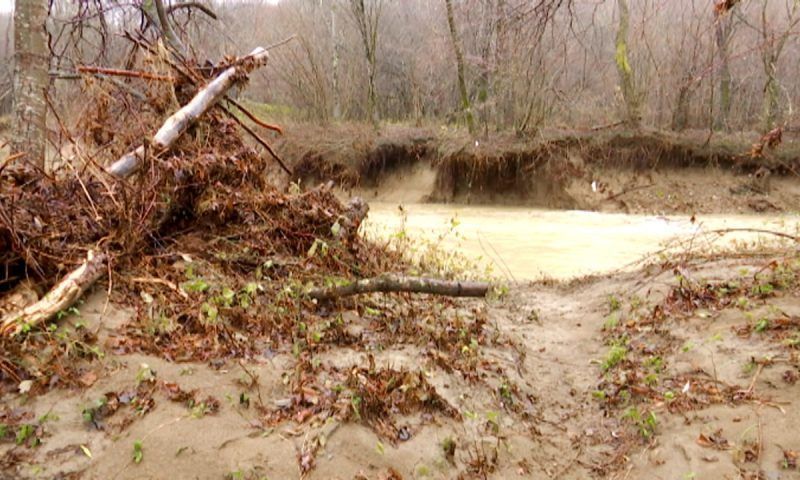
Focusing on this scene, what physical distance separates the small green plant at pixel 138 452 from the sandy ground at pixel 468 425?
0.04 ft

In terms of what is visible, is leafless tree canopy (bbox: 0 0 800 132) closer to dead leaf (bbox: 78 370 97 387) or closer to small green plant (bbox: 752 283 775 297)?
small green plant (bbox: 752 283 775 297)

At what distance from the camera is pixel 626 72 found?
675 inches

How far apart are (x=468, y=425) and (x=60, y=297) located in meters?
2.71

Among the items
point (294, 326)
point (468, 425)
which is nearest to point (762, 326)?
point (468, 425)

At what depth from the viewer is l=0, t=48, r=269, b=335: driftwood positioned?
3510mm

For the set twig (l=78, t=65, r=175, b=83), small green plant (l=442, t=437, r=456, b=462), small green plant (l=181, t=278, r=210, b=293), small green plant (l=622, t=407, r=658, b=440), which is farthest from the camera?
twig (l=78, t=65, r=175, b=83)

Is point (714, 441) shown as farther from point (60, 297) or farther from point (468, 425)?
point (60, 297)

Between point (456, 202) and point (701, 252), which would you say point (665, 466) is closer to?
point (701, 252)

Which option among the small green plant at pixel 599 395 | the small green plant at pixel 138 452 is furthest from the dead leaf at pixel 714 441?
the small green plant at pixel 138 452

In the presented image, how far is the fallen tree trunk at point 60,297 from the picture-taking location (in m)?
3.38

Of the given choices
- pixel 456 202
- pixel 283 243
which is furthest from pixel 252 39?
pixel 283 243

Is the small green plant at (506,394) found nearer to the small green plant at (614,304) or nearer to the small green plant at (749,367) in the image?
the small green plant at (749,367)

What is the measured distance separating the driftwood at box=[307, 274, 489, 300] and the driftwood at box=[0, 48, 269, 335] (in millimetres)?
1655

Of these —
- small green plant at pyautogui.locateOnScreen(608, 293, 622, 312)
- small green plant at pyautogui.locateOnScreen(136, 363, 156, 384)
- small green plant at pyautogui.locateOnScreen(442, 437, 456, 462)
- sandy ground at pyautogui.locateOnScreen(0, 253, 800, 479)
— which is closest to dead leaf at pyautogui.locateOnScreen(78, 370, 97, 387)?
sandy ground at pyautogui.locateOnScreen(0, 253, 800, 479)
